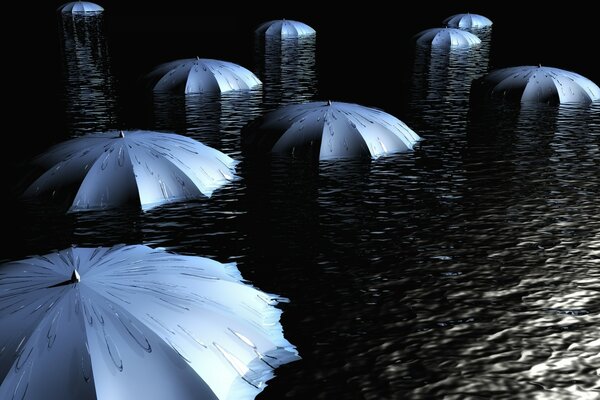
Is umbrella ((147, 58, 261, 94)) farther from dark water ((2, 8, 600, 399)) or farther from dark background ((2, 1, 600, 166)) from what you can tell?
dark water ((2, 8, 600, 399))

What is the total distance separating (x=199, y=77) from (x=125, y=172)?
11.6 meters

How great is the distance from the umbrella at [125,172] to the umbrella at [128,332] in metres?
5.15

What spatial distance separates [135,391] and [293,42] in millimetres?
34534

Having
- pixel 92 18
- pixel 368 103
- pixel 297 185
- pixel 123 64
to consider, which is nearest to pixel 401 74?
pixel 368 103

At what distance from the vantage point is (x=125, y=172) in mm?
13945

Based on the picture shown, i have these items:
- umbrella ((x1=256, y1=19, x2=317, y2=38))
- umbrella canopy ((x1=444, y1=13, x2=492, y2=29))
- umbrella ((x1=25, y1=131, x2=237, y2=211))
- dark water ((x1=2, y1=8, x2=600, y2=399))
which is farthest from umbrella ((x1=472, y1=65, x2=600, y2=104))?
umbrella canopy ((x1=444, y1=13, x2=492, y2=29))

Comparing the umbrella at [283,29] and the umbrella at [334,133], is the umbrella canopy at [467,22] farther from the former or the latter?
the umbrella at [334,133]

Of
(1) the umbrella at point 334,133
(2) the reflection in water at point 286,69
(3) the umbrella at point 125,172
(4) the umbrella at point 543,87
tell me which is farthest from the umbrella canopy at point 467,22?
(3) the umbrella at point 125,172

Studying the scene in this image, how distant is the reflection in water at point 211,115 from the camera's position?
19.5 metres

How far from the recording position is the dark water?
28.7ft

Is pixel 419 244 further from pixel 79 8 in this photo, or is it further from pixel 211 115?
pixel 79 8

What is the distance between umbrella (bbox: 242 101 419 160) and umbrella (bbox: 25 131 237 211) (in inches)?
100

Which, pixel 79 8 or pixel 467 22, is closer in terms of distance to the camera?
→ pixel 467 22

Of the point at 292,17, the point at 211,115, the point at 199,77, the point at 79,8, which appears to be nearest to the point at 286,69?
the point at 199,77
